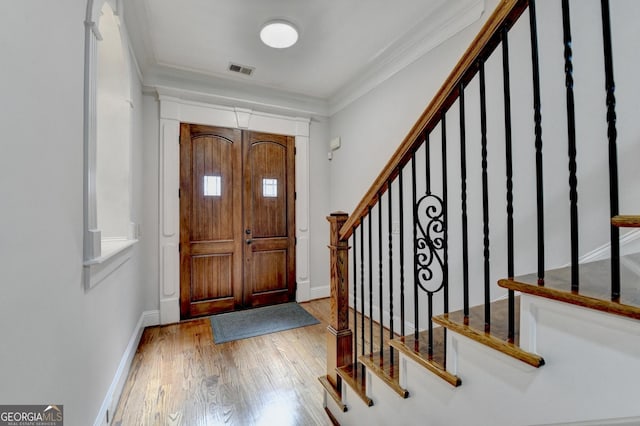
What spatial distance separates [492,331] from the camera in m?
0.95

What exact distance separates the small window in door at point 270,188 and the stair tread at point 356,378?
2522 millimetres

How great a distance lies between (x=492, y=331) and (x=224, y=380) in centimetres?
196

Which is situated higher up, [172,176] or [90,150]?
[172,176]

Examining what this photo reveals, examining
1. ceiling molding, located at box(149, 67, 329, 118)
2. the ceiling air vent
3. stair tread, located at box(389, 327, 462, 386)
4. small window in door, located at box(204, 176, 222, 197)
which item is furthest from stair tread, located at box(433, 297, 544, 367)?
ceiling molding, located at box(149, 67, 329, 118)

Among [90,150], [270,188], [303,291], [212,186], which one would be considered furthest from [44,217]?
[303,291]

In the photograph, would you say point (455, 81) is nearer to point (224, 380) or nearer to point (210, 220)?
point (224, 380)

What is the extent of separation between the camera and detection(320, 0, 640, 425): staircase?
0.67 m

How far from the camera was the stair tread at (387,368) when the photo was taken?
1.23 metres

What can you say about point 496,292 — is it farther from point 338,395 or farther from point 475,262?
point 338,395

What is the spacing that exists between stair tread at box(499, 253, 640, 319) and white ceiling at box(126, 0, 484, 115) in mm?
2060

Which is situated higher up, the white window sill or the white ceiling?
the white ceiling

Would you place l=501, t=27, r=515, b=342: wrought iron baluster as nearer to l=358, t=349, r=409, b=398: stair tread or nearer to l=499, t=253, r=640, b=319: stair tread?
l=499, t=253, r=640, b=319: stair tread

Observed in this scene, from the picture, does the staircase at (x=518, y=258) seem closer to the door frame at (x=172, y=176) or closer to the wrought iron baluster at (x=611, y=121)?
the wrought iron baluster at (x=611, y=121)

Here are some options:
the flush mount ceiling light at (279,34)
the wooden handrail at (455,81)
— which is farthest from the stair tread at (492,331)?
the flush mount ceiling light at (279,34)
